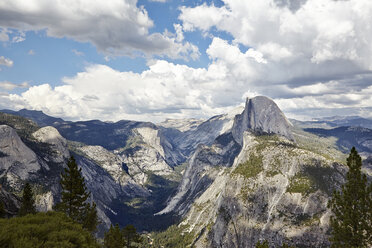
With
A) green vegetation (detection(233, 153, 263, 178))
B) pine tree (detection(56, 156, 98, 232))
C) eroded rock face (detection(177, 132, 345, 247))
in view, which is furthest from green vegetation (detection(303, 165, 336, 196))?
pine tree (detection(56, 156, 98, 232))

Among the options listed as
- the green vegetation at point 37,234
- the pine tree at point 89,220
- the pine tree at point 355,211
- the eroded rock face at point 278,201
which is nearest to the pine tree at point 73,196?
the pine tree at point 89,220

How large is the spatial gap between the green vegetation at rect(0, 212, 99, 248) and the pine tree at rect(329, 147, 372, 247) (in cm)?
3507

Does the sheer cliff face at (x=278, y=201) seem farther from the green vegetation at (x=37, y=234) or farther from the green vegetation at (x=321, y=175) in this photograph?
the green vegetation at (x=37, y=234)

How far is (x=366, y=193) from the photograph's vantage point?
3472cm

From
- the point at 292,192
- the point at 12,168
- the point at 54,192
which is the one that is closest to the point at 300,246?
the point at 292,192

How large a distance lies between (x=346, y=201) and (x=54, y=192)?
216292 mm

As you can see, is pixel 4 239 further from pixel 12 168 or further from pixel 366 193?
pixel 12 168

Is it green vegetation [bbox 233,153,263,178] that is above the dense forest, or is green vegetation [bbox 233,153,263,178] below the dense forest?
below

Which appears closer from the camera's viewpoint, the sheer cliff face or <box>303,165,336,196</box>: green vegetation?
the sheer cliff face

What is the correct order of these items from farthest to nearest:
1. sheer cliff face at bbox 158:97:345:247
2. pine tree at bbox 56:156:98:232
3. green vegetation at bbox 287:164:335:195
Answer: green vegetation at bbox 287:164:335:195
sheer cliff face at bbox 158:97:345:247
pine tree at bbox 56:156:98:232

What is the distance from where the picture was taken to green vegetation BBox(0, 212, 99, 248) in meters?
18.1

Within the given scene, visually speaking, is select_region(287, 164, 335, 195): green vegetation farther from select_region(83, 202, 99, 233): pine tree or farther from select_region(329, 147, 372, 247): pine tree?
select_region(83, 202, 99, 233): pine tree

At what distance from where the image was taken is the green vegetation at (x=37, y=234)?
18092 mm

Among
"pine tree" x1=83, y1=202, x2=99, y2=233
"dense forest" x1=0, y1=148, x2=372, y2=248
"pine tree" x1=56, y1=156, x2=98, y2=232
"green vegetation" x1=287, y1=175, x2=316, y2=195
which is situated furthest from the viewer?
"green vegetation" x1=287, y1=175, x2=316, y2=195
